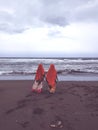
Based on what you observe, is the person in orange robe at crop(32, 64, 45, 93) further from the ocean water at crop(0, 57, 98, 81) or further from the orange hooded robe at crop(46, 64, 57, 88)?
the ocean water at crop(0, 57, 98, 81)

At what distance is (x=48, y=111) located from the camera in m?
6.14

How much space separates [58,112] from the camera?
6.01m

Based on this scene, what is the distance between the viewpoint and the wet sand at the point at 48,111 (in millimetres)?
5141

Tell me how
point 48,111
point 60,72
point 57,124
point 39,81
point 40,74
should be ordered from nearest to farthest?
1. point 57,124
2. point 48,111
3. point 39,81
4. point 40,74
5. point 60,72

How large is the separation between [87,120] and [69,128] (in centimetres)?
63

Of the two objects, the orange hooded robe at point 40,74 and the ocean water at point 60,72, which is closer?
the orange hooded robe at point 40,74

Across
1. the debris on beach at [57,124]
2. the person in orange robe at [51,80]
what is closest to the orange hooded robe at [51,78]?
the person in orange robe at [51,80]

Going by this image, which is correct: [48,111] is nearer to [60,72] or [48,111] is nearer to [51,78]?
[51,78]

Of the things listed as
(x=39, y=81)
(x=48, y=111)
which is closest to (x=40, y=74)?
(x=39, y=81)

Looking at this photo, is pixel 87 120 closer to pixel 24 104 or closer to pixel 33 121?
pixel 33 121

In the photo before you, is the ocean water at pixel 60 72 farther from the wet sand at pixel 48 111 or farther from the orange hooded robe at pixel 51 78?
the wet sand at pixel 48 111

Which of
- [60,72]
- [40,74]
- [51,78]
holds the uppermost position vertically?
[40,74]

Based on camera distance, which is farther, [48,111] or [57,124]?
[48,111]

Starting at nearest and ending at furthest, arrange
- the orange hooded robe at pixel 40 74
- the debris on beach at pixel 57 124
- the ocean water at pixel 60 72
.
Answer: the debris on beach at pixel 57 124
the orange hooded robe at pixel 40 74
the ocean water at pixel 60 72
